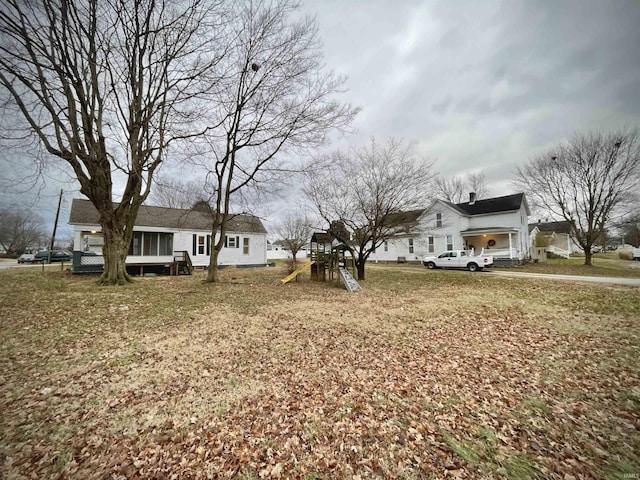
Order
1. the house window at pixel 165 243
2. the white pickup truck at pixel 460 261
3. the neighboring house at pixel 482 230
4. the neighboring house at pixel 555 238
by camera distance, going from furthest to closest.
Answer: the neighboring house at pixel 555 238, the neighboring house at pixel 482 230, the house window at pixel 165 243, the white pickup truck at pixel 460 261

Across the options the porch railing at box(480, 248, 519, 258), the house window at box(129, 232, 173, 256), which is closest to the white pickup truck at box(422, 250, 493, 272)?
the porch railing at box(480, 248, 519, 258)

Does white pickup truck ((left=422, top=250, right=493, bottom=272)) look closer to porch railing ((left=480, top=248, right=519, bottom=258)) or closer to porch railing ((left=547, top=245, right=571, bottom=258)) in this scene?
porch railing ((left=480, top=248, right=519, bottom=258))

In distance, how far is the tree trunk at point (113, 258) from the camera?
36.6 feet

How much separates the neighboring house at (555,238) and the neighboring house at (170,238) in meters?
33.5

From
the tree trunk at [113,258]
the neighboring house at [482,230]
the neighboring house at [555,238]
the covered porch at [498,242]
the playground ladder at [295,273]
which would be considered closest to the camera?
the tree trunk at [113,258]

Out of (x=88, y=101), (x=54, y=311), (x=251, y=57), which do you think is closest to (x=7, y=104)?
(x=88, y=101)

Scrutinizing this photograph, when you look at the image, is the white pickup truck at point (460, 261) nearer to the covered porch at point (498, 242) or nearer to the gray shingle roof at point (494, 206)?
the covered porch at point (498, 242)

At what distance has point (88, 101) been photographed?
32.0 feet

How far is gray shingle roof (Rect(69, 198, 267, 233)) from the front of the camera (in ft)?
53.2

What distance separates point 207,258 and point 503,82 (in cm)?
2151

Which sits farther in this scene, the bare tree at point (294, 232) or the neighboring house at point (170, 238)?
the bare tree at point (294, 232)

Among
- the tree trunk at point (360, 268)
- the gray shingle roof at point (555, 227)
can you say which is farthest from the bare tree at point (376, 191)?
the gray shingle roof at point (555, 227)

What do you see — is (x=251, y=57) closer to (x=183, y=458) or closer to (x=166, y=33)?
(x=166, y=33)

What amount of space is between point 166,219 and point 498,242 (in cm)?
2974
